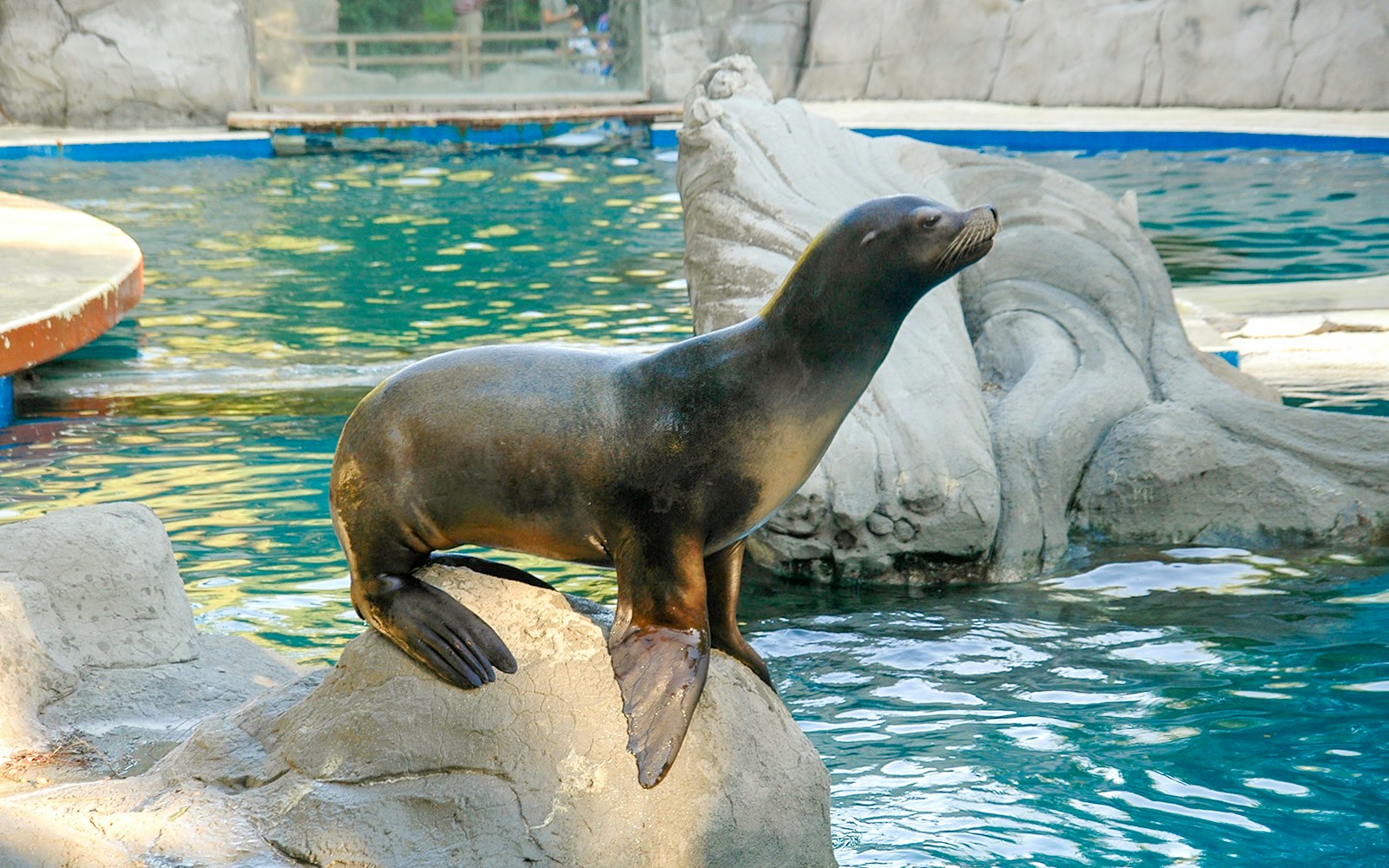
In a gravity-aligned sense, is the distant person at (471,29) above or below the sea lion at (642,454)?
above

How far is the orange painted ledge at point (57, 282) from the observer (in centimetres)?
623

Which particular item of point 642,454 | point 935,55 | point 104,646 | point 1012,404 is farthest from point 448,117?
point 642,454

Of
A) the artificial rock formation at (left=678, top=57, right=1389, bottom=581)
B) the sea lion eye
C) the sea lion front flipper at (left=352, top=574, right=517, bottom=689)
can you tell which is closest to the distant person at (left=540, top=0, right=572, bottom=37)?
the artificial rock formation at (left=678, top=57, right=1389, bottom=581)

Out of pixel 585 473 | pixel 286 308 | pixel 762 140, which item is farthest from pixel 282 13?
pixel 585 473

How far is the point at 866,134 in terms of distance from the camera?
14.6 meters

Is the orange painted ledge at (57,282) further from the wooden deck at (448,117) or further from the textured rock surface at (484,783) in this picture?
the wooden deck at (448,117)

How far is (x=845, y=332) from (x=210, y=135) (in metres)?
14.7

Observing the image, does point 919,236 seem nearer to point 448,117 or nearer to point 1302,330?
point 1302,330

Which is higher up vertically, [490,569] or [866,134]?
[866,134]

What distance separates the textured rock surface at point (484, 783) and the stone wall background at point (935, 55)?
1464cm

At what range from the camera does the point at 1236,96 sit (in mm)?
16047

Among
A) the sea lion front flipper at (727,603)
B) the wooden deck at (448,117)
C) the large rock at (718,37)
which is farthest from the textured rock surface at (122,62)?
the sea lion front flipper at (727,603)

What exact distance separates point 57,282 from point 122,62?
1079 cm

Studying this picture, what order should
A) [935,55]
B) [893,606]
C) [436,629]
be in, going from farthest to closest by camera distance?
[935,55]
[893,606]
[436,629]
